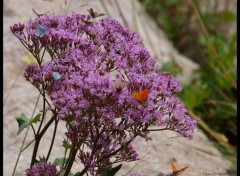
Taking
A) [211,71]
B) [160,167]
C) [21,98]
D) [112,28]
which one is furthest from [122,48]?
[211,71]

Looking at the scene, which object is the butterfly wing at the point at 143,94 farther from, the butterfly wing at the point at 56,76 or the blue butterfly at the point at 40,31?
the blue butterfly at the point at 40,31

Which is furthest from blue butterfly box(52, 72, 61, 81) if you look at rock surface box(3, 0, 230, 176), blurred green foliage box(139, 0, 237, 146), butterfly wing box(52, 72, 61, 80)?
blurred green foliage box(139, 0, 237, 146)

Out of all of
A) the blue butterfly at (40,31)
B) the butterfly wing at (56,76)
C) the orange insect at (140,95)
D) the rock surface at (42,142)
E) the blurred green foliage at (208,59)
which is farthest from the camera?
the blurred green foliage at (208,59)

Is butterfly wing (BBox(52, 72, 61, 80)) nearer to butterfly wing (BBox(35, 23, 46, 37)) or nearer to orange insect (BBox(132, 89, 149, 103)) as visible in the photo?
butterfly wing (BBox(35, 23, 46, 37))

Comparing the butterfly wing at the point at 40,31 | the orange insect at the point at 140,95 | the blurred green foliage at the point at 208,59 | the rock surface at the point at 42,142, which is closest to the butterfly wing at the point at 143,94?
the orange insect at the point at 140,95

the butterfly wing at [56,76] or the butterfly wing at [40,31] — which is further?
the butterfly wing at [40,31]

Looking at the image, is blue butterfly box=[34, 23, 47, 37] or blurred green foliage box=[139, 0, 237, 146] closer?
blue butterfly box=[34, 23, 47, 37]

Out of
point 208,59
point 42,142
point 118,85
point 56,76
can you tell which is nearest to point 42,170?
point 56,76
